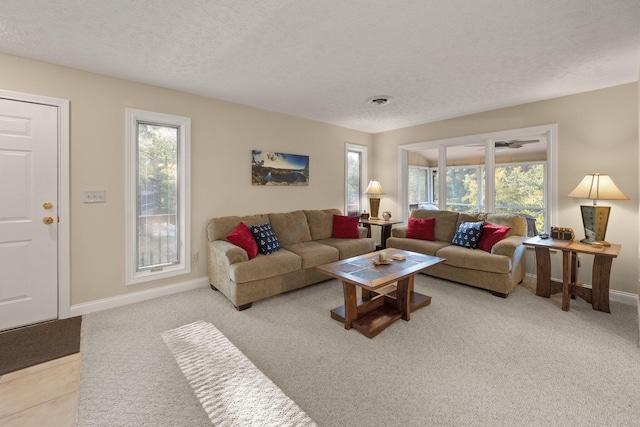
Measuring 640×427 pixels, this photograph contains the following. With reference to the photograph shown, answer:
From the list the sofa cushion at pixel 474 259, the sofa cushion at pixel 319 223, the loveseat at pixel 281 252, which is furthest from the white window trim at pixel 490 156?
the sofa cushion at pixel 319 223

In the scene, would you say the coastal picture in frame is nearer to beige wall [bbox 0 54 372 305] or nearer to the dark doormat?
beige wall [bbox 0 54 372 305]

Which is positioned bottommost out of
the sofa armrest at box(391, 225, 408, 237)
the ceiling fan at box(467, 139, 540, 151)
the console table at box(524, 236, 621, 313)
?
the console table at box(524, 236, 621, 313)

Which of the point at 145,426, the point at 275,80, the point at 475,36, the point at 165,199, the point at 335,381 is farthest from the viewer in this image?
the point at 165,199

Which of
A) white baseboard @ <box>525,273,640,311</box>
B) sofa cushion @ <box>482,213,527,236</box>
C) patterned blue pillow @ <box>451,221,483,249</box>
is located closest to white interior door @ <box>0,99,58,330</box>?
patterned blue pillow @ <box>451,221,483,249</box>

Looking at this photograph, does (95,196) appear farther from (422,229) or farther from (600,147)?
(600,147)

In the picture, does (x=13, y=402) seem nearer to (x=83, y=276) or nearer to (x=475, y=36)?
(x=83, y=276)

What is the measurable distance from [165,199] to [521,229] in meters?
4.68

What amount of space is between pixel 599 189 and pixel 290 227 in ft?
12.0

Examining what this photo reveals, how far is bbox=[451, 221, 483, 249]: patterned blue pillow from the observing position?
12.6 feet

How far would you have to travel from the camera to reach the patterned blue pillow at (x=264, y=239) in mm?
3572

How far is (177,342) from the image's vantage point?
7.98 feet

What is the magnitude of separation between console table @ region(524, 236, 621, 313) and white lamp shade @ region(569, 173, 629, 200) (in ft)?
1.74

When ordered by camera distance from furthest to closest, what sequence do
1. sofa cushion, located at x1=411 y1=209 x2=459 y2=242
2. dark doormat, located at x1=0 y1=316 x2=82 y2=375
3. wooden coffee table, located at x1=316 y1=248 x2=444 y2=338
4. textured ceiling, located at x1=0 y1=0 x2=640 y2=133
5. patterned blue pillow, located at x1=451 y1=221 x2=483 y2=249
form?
1. sofa cushion, located at x1=411 y1=209 x2=459 y2=242
2. patterned blue pillow, located at x1=451 y1=221 x2=483 y2=249
3. wooden coffee table, located at x1=316 y1=248 x2=444 y2=338
4. dark doormat, located at x1=0 y1=316 x2=82 y2=375
5. textured ceiling, located at x1=0 y1=0 x2=640 y2=133

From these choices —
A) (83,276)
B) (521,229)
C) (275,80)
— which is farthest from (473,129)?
(83,276)
